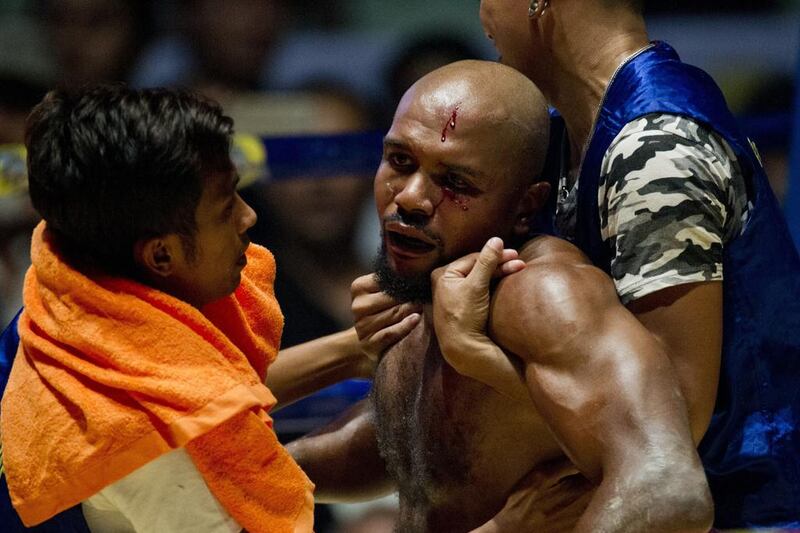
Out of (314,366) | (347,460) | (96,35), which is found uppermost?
(96,35)

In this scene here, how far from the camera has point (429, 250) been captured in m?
1.67

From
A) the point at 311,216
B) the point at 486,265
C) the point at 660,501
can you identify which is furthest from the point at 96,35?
the point at 660,501

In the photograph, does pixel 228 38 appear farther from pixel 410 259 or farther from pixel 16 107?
pixel 410 259

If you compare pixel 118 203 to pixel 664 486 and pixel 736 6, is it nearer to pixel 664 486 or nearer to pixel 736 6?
pixel 664 486

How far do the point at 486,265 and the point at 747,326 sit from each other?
371 mm

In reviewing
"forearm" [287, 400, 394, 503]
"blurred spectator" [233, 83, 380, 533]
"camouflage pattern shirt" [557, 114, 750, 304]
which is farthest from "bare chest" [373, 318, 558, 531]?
"blurred spectator" [233, 83, 380, 533]

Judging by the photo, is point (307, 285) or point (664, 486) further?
point (307, 285)

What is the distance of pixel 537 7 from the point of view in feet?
5.89

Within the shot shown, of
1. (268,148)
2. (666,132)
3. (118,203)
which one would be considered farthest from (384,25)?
(118,203)

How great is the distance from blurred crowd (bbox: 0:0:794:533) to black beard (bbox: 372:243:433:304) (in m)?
1.42

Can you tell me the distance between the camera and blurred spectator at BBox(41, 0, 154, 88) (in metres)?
3.12

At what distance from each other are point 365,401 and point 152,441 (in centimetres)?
74

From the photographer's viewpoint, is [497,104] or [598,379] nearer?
[598,379]

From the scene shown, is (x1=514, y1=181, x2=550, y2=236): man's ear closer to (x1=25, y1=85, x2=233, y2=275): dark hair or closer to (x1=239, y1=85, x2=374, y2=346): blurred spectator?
(x1=25, y1=85, x2=233, y2=275): dark hair
